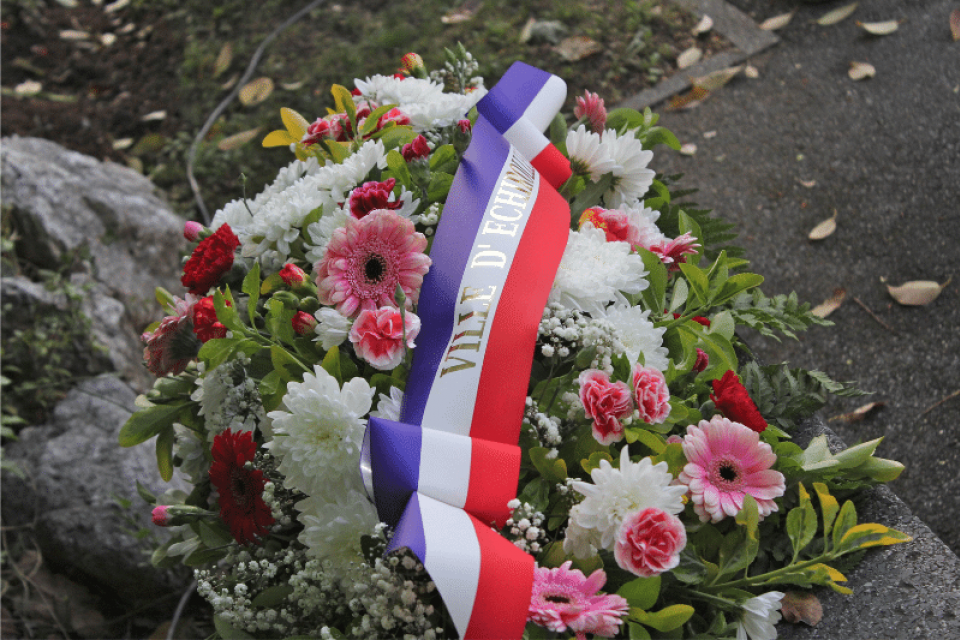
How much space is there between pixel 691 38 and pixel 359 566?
271cm

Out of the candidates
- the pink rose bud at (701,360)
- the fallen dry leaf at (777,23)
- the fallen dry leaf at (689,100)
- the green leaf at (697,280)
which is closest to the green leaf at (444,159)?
the green leaf at (697,280)

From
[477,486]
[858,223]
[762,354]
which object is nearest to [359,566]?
[477,486]

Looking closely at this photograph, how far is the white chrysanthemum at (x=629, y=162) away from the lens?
135cm

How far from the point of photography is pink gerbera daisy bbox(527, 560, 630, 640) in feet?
2.93

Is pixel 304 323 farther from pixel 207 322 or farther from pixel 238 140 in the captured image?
pixel 238 140

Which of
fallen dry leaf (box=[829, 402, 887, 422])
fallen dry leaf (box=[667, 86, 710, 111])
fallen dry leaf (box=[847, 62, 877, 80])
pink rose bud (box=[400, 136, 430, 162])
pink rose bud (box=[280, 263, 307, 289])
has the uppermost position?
pink rose bud (box=[400, 136, 430, 162])

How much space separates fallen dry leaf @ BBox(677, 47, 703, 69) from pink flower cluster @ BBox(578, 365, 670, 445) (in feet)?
7.37

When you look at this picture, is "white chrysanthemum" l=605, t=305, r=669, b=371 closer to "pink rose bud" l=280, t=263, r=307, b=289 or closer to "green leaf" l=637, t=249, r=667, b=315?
"green leaf" l=637, t=249, r=667, b=315

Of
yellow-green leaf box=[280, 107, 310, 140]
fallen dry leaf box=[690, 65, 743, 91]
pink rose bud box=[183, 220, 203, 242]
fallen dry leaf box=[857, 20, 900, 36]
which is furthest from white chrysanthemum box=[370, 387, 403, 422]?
fallen dry leaf box=[857, 20, 900, 36]

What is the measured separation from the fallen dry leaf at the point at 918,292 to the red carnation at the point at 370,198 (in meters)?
1.60

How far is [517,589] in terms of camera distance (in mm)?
898

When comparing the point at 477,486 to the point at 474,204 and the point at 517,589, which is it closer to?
the point at 517,589

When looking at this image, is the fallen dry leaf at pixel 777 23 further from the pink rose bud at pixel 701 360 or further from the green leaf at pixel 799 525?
the green leaf at pixel 799 525

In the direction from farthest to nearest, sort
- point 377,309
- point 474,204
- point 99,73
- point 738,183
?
1. point 99,73
2. point 738,183
3. point 474,204
4. point 377,309
